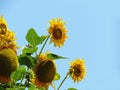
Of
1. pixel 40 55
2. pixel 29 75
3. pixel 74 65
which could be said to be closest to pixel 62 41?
pixel 74 65

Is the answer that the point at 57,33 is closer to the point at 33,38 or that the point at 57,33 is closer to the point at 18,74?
the point at 33,38

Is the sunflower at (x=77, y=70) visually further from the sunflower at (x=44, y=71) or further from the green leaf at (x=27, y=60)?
the green leaf at (x=27, y=60)

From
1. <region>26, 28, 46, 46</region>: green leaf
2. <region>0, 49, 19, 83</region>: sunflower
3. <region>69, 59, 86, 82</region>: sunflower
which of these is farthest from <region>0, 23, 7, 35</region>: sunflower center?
<region>69, 59, 86, 82</region>: sunflower

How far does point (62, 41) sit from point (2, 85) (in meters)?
0.60

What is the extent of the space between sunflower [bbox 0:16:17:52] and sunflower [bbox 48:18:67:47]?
247mm

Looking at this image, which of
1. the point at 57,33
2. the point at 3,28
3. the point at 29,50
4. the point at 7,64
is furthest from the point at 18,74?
the point at 57,33

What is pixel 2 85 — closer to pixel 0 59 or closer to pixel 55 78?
pixel 0 59

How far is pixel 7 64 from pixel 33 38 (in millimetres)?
223

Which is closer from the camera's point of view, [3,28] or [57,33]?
[3,28]

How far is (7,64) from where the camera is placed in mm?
1475

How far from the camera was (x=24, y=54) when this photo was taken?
160cm

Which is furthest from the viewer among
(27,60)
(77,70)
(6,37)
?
(77,70)

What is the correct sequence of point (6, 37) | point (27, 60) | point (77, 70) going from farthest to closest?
point (77, 70) < point (6, 37) < point (27, 60)

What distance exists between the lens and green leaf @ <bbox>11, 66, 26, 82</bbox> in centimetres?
142
